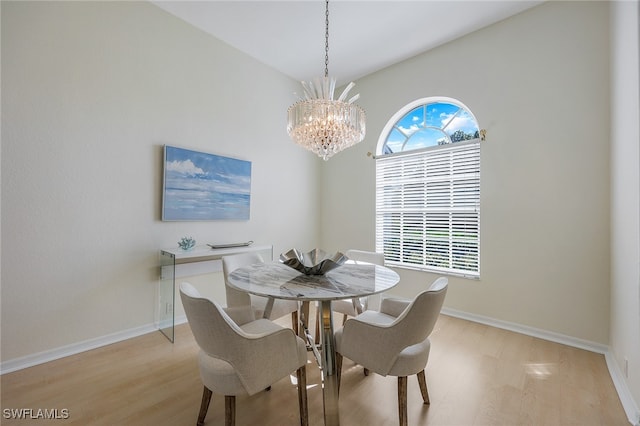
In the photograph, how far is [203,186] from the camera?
9.97ft

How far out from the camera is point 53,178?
2.16m

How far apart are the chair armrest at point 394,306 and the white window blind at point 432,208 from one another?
5.49 feet

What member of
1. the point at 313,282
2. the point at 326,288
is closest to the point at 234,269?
the point at 313,282

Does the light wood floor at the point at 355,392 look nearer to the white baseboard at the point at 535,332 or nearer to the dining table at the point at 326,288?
the white baseboard at the point at 535,332

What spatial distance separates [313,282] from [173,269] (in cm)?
164

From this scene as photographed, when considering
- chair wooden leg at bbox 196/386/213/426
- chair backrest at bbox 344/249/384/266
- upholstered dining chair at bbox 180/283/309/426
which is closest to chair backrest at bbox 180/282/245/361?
upholstered dining chair at bbox 180/283/309/426

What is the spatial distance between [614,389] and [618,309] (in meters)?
0.57

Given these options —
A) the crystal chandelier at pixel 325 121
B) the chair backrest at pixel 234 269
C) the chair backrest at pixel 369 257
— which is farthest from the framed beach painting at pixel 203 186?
the chair backrest at pixel 369 257

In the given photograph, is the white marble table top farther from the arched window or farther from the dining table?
the arched window

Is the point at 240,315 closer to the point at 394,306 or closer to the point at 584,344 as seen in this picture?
the point at 394,306

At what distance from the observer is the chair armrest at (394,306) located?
1856 mm

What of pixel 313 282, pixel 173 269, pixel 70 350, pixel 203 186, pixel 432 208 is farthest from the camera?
pixel 432 208

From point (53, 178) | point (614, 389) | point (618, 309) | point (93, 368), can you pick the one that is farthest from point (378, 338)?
point (53, 178)

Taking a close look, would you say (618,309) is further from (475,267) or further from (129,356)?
(129,356)
